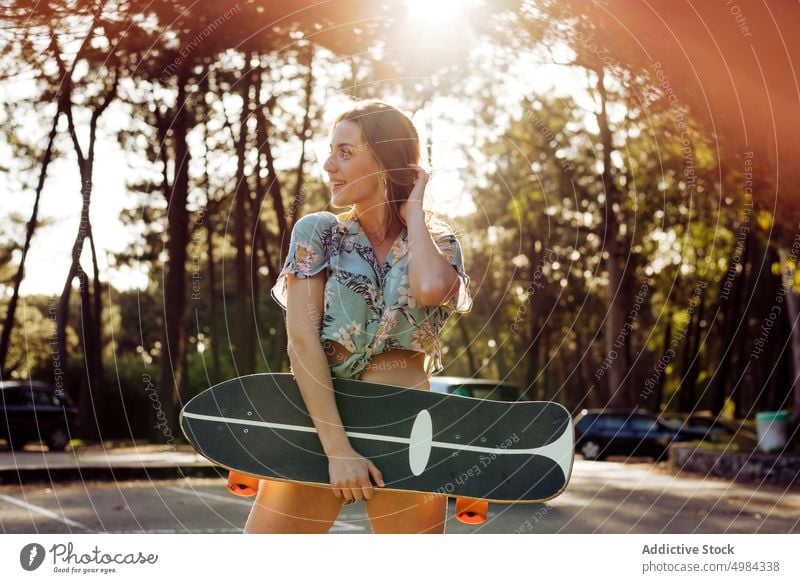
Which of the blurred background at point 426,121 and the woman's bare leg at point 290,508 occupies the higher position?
the blurred background at point 426,121

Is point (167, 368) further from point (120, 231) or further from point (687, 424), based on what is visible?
point (687, 424)

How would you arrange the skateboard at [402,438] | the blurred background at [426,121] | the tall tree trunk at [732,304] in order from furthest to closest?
the tall tree trunk at [732,304]
the blurred background at [426,121]
the skateboard at [402,438]

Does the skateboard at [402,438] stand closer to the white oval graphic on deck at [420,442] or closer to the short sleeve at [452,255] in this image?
the white oval graphic on deck at [420,442]

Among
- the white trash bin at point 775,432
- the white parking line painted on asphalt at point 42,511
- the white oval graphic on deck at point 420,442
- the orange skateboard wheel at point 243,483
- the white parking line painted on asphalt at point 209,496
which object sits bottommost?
the white trash bin at point 775,432

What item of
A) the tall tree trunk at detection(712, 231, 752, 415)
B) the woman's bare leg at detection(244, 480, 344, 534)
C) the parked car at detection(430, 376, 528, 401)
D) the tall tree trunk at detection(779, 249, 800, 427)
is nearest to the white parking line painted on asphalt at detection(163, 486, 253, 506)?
the parked car at detection(430, 376, 528, 401)

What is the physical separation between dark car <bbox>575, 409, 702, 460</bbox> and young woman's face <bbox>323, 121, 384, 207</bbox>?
2406 centimetres

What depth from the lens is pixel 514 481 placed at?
126 inches

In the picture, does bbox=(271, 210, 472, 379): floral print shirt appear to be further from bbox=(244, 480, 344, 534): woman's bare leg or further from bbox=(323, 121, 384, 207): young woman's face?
bbox=(244, 480, 344, 534): woman's bare leg

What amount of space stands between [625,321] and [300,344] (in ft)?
88.2

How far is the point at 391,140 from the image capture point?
124 inches

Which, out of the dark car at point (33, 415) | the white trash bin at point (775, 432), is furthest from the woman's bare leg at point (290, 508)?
the dark car at point (33, 415)

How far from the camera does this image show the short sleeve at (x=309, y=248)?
304 centimetres

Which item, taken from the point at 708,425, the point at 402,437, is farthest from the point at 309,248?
the point at 708,425

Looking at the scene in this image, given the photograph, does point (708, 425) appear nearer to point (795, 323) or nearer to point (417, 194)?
point (795, 323)
